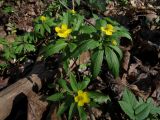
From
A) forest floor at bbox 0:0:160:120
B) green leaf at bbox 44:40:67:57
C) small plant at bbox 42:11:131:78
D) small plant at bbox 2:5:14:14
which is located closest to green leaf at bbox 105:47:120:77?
small plant at bbox 42:11:131:78

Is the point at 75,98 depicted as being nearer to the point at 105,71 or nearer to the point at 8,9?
the point at 105,71

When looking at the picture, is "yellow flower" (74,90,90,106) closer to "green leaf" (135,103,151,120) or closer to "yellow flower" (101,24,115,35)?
"green leaf" (135,103,151,120)

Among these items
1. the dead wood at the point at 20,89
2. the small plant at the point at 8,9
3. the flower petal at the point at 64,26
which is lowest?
the dead wood at the point at 20,89

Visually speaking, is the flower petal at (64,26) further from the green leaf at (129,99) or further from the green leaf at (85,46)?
the green leaf at (129,99)

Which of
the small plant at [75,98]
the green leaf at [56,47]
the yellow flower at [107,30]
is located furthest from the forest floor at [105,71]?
the yellow flower at [107,30]

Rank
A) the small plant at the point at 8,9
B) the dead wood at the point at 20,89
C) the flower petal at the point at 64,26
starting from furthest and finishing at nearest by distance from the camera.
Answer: the small plant at the point at 8,9 → the dead wood at the point at 20,89 → the flower petal at the point at 64,26
